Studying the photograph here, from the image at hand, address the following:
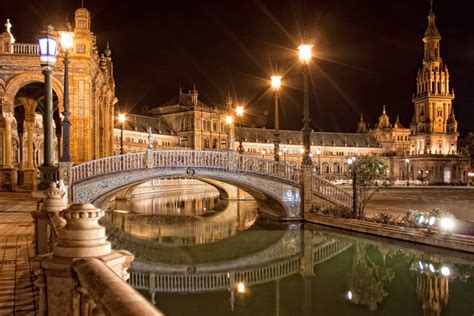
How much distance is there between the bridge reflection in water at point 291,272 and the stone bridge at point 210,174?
77.1 inches

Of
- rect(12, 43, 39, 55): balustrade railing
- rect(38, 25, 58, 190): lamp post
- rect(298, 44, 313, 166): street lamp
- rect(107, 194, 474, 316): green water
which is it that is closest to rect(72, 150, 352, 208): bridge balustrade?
rect(298, 44, 313, 166): street lamp

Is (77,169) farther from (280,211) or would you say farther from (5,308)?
(5,308)

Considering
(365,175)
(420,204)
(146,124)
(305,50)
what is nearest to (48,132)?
(305,50)

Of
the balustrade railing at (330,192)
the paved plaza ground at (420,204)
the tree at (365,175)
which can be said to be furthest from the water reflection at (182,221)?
the paved plaza ground at (420,204)

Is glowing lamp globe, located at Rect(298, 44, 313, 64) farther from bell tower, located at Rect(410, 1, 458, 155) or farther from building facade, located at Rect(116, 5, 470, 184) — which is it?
bell tower, located at Rect(410, 1, 458, 155)

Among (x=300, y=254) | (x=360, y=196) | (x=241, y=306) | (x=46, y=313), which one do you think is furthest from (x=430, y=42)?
(x=46, y=313)

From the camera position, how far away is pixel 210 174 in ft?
86.7

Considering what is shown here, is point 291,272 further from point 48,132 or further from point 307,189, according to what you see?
point 307,189

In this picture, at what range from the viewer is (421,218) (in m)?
20.0

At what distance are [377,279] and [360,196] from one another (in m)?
10.7

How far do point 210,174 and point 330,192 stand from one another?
6.92 meters

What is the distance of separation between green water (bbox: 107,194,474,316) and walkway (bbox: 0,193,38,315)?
3582mm

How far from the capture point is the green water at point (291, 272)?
13.0 meters

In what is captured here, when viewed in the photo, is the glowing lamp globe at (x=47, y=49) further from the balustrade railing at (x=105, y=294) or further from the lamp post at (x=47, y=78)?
the balustrade railing at (x=105, y=294)
